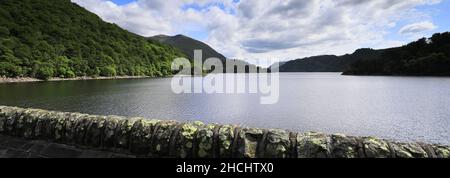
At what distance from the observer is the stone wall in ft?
15.4

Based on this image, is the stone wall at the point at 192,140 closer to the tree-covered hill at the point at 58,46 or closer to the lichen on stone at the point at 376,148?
the lichen on stone at the point at 376,148

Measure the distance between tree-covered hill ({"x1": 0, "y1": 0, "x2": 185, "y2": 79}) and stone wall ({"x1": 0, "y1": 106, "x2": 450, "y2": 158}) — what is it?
100719mm

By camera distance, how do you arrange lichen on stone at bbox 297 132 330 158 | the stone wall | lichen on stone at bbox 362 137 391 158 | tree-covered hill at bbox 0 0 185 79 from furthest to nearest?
1. tree-covered hill at bbox 0 0 185 79
2. lichen on stone at bbox 297 132 330 158
3. the stone wall
4. lichen on stone at bbox 362 137 391 158

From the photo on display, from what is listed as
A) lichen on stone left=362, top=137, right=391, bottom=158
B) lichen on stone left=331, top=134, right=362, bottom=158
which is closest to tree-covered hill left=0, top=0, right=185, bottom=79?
lichen on stone left=331, top=134, right=362, bottom=158

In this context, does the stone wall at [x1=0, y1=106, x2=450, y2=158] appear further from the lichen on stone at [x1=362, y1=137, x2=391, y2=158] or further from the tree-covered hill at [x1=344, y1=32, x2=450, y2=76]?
the tree-covered hill at [x1=344, y1=32, x2=450, y2=76]

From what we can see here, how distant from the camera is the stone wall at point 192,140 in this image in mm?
4695

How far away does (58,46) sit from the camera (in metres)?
131

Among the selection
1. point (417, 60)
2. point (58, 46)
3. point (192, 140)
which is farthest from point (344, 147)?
point (417, 60)

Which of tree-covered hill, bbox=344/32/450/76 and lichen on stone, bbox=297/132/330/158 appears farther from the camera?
tree-covered hill, bbox=344/32/450/76

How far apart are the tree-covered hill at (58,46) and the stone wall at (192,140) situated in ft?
330

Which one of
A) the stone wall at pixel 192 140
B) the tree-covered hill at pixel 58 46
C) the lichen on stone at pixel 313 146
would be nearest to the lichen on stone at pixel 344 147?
the stone wall at pixel 192 140
